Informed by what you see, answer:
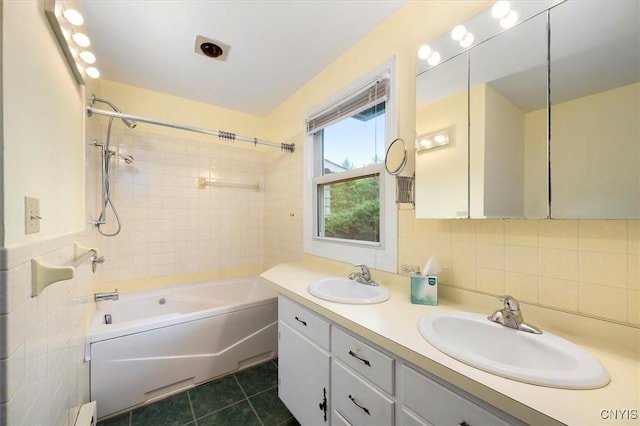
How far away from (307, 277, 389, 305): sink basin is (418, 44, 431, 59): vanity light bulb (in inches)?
51.0

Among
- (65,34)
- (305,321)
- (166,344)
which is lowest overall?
(166,344)

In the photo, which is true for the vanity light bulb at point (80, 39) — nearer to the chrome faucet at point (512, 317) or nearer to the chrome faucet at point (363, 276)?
the chrome faucet at point (363, 276)

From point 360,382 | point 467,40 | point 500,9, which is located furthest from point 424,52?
point 360,382

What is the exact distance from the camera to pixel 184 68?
83.2 inches

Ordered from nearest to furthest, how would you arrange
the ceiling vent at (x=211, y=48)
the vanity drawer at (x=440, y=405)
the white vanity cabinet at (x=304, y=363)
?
the vanity drawer at (x=440, y=405), the white vanity cabinet at (x=304, y=363), the ceiling vent at (x=211, y=48)

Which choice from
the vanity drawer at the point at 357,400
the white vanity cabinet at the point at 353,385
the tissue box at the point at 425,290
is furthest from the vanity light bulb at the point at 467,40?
the vanity drawer at the point at 357,400

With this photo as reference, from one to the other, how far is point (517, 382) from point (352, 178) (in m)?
1.52

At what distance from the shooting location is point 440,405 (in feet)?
2.48

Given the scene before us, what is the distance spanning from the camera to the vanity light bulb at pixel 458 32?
1.16m

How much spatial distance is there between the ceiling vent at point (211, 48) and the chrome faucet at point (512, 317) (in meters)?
2.31

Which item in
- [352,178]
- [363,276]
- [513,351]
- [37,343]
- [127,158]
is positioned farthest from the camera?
[127,158]

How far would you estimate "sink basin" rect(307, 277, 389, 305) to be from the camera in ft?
4.61

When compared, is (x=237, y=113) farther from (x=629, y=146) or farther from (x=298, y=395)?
(x=629, y=146)

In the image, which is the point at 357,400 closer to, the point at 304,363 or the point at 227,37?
the point at 304,363
